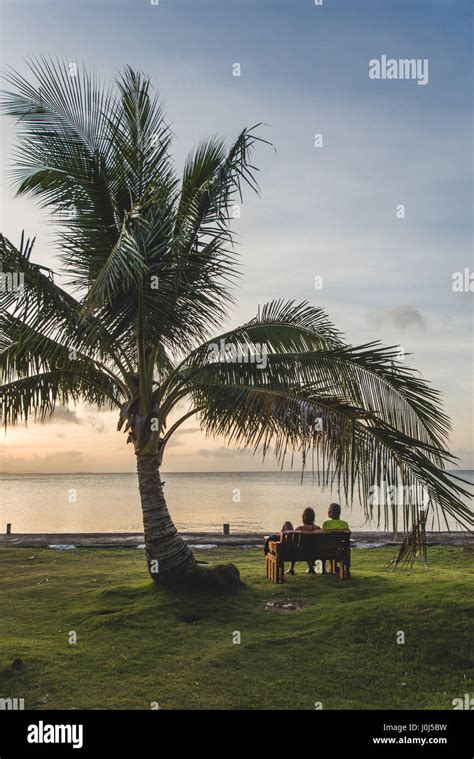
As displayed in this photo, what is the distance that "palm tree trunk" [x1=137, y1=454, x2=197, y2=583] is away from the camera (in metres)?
11.1

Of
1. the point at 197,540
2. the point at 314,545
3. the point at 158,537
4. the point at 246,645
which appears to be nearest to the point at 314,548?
the point at 314,545

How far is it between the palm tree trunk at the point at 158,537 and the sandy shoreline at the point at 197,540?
628cm

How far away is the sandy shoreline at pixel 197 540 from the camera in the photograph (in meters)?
17.2

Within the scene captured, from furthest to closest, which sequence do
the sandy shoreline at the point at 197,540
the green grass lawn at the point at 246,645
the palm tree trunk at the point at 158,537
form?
the sandy shoreline at the point at 197,540
the palm tree trunk at the point at 158,537
the green grass lawn at the point at 246,645

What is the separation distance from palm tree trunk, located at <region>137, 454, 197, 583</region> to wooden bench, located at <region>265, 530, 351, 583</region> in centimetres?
152

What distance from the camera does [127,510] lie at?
60.4 metres

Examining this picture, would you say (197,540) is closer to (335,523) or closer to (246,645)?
(335,523)

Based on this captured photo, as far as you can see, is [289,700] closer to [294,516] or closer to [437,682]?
[437,682]

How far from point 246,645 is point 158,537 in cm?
307

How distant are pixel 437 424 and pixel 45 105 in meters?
7.96

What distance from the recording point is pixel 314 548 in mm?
11617
